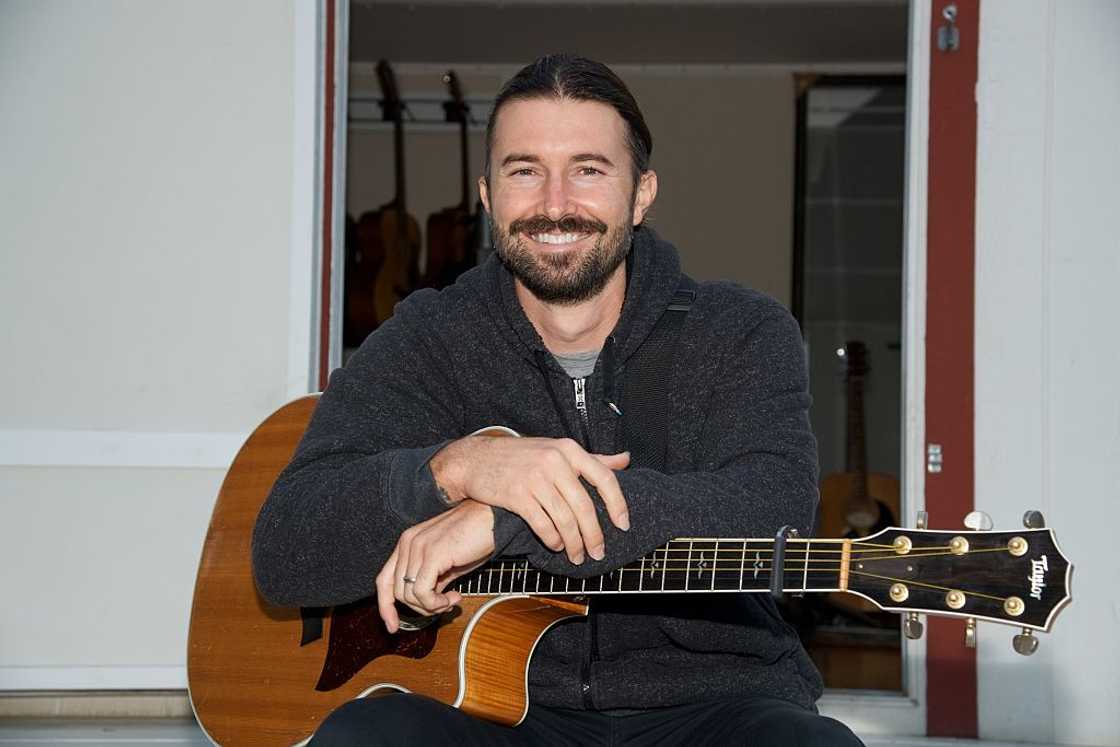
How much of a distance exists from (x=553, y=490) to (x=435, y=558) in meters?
0.18

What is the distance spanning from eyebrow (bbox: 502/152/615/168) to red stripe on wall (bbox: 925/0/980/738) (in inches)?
74.5

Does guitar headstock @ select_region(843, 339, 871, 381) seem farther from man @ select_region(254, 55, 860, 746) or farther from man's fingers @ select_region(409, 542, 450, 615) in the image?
man's fingers @ select_region(409, 542, 450, 615)

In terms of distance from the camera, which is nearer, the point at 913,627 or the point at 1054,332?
the point at 913,627

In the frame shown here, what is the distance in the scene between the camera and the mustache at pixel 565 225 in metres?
2.10

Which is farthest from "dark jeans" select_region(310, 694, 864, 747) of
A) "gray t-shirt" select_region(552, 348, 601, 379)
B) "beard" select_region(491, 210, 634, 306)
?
"beard" select_region(491, 210, 634, 306)

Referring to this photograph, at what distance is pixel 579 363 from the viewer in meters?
2.17

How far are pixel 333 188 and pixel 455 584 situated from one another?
2.23 metres

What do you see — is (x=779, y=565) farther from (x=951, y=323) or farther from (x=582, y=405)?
(x=951, y=323)

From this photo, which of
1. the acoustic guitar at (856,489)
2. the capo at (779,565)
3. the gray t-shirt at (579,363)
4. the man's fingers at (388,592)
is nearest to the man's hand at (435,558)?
the man's fingers at (388,592)

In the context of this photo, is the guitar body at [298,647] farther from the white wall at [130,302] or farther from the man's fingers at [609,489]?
the white wall at [130,302]

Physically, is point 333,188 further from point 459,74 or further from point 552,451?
point 459,74

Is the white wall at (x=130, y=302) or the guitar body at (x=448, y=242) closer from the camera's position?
the white wall at (x=130, y=302)

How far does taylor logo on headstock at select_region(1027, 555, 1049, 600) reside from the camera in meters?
1.44

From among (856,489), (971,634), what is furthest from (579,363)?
(856,489)
